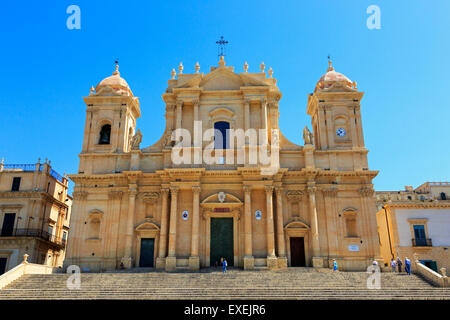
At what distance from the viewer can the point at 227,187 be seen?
26.0 metres

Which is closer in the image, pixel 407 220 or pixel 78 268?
pixel 78 268

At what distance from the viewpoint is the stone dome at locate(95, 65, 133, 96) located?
97.7ft

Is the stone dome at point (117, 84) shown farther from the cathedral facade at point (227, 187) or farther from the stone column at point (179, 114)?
the stone column at point (179, 114)

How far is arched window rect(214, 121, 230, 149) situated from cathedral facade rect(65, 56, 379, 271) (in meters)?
0.07

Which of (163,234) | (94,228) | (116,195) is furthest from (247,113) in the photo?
(94,228)

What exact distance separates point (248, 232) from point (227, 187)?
3.28 metres

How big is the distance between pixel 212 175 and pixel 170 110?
5.99 metres

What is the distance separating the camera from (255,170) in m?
25.4

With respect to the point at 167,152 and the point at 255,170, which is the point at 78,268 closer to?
the point at 167,152

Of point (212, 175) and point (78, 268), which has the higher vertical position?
point (212, 175)

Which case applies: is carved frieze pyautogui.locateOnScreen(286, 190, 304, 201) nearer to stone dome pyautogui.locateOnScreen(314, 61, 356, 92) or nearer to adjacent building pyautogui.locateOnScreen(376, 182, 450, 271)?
stone dome pyautogui.locateOnScreen(314, 61, 356, 92)
